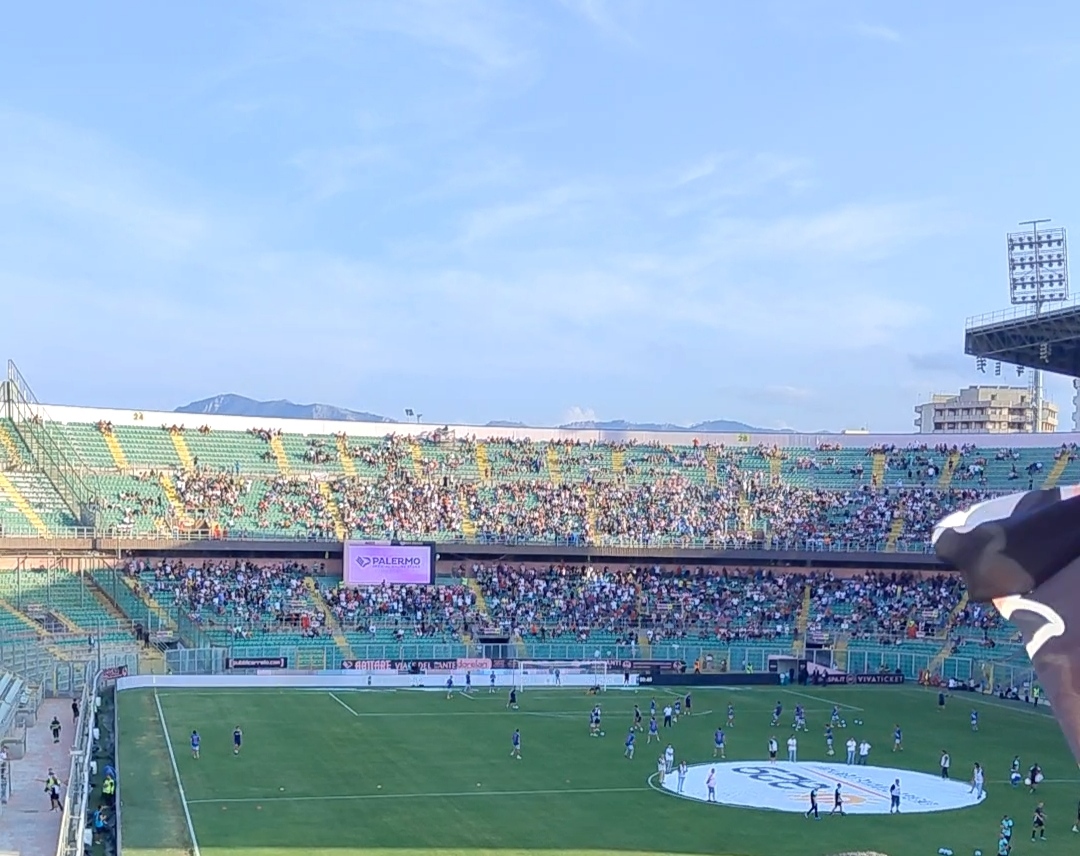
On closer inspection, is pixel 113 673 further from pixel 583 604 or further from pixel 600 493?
pixel 600 493

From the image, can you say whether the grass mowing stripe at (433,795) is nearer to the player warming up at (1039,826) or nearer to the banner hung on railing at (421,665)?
the player warming up at (1039,826)

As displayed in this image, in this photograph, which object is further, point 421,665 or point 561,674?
point 421,665

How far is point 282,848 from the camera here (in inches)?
1208

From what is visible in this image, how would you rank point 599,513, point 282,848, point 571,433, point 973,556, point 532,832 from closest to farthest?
point 973,556, point 282,848, point 532,832, point 599,513, point 571,433

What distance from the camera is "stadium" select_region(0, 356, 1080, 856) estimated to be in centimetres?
3619

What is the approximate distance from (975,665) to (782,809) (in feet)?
99.6

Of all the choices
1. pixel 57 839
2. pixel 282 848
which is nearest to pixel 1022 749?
pixel 282 848

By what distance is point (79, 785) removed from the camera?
3366cm

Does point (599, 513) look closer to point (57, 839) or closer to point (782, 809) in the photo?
point (782, 809)

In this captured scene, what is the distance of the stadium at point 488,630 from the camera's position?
119ft

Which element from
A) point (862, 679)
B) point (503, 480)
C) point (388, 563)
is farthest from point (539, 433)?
point (862, 679)

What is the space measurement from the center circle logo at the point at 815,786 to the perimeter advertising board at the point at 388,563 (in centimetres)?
2815

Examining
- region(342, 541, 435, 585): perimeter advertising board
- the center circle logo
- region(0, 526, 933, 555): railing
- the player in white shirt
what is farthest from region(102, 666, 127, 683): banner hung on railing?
the player in white shirt

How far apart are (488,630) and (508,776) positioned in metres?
27.8
